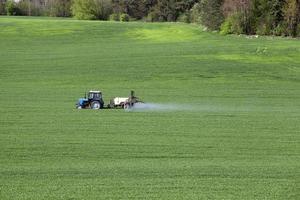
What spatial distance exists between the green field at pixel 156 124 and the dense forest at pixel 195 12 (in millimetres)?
5240

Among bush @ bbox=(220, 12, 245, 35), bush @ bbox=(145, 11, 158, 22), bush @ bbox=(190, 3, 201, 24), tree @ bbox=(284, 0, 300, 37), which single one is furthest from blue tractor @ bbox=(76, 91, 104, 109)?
bush @ bbox=(145, 11, 158, 22)

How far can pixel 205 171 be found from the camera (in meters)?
14.9

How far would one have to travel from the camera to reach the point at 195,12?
82.1 meters

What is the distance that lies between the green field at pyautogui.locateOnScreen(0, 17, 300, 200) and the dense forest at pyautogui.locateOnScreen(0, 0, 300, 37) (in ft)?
17.2

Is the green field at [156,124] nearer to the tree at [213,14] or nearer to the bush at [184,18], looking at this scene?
the tree at [213,14]

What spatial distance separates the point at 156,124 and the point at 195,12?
61.1m

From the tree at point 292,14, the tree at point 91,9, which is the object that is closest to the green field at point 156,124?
the tree at point 292,14

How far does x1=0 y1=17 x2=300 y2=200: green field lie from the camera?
1365 centimetres

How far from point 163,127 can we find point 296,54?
1165 inches

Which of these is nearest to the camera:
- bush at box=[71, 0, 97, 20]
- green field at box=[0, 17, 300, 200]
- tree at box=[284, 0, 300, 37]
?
green field at box=[0, 17, 300, 200]

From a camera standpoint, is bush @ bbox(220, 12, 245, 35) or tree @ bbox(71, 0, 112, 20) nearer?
bush @ bbox(220, 12, 245, 35)

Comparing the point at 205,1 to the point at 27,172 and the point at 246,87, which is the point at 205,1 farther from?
the point at 27,172

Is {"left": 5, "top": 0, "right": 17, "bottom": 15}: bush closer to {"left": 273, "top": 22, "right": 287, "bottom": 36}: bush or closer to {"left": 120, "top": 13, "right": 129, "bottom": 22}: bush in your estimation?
{"left": 120, "top": 13, "right": 129, "bottom": 22}: bush

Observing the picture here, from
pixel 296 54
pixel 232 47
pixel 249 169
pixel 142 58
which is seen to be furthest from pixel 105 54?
pixel 249 169
